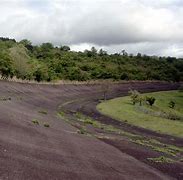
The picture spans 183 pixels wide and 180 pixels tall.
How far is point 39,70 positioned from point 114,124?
48.4m

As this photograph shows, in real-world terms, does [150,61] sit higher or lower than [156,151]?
higher

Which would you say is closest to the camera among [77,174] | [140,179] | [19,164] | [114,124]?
[19,164]

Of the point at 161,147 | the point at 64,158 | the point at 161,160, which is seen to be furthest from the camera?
the point at 161,147

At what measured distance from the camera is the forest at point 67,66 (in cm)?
9056

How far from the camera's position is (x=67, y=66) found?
136m

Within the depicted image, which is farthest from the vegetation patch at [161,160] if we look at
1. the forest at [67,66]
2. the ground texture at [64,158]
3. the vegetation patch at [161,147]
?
the forest at [67,66]

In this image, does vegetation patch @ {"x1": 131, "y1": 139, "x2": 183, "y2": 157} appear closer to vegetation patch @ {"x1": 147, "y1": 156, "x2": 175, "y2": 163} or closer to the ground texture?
the ground texture

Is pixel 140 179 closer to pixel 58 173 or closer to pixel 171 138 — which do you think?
pixel 58 173

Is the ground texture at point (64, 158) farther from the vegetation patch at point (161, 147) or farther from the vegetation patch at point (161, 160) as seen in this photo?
the vegetation patch at point (161, 147)

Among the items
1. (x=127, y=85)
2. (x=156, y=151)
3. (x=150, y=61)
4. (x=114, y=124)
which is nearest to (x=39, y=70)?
(x=127, y=85)

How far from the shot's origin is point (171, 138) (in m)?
44.0

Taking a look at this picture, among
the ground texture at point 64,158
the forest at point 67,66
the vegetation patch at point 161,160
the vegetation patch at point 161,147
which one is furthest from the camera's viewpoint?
the forest at point 67,66

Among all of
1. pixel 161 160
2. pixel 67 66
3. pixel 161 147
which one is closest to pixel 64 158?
pixel 161 160

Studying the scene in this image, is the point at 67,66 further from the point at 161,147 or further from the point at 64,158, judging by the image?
the point at 64,158
